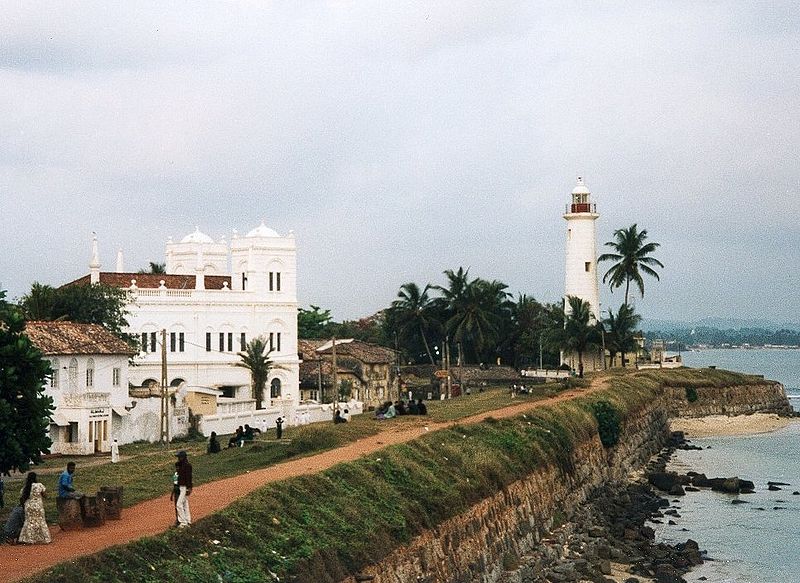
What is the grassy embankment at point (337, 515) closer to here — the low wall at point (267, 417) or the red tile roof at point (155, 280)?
the low wall at point (267, 417)

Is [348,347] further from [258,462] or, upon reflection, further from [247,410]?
[258,462]

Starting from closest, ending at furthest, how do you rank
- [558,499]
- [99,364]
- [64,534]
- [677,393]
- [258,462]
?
[64,534]
[258,462]
[558,499]
[99,364]
[677,393]

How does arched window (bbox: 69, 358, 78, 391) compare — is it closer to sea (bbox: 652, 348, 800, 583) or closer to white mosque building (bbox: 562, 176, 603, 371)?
sea (bbox: 652, 348, 800, 583)

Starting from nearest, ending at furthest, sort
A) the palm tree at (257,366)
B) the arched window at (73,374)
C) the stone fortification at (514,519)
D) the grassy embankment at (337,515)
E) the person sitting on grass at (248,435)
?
1. the grassy embankment at (337,515)
2. the stone fortification at (514,519)
3. the person sitting on grass at (248,435)
4. the arched window at (73,374)
5. the palm tree at (257,366)

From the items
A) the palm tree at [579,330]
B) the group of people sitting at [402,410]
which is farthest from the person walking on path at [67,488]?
the palm tree at [579,330]

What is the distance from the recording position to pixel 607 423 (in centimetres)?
5209

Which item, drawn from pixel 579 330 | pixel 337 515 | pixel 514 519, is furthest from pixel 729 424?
pixel 337 515

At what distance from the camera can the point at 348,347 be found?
79688 mm

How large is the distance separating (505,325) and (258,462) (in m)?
58.9

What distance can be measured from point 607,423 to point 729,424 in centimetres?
3214

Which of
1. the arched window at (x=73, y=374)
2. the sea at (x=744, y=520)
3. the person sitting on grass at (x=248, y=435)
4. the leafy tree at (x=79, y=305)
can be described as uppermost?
the leafy tree at (x=79, y=305)

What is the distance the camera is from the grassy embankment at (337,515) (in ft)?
63.9

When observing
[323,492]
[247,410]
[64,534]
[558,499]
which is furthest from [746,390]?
[64,534]

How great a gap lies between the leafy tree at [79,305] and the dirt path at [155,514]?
85.2 feet
